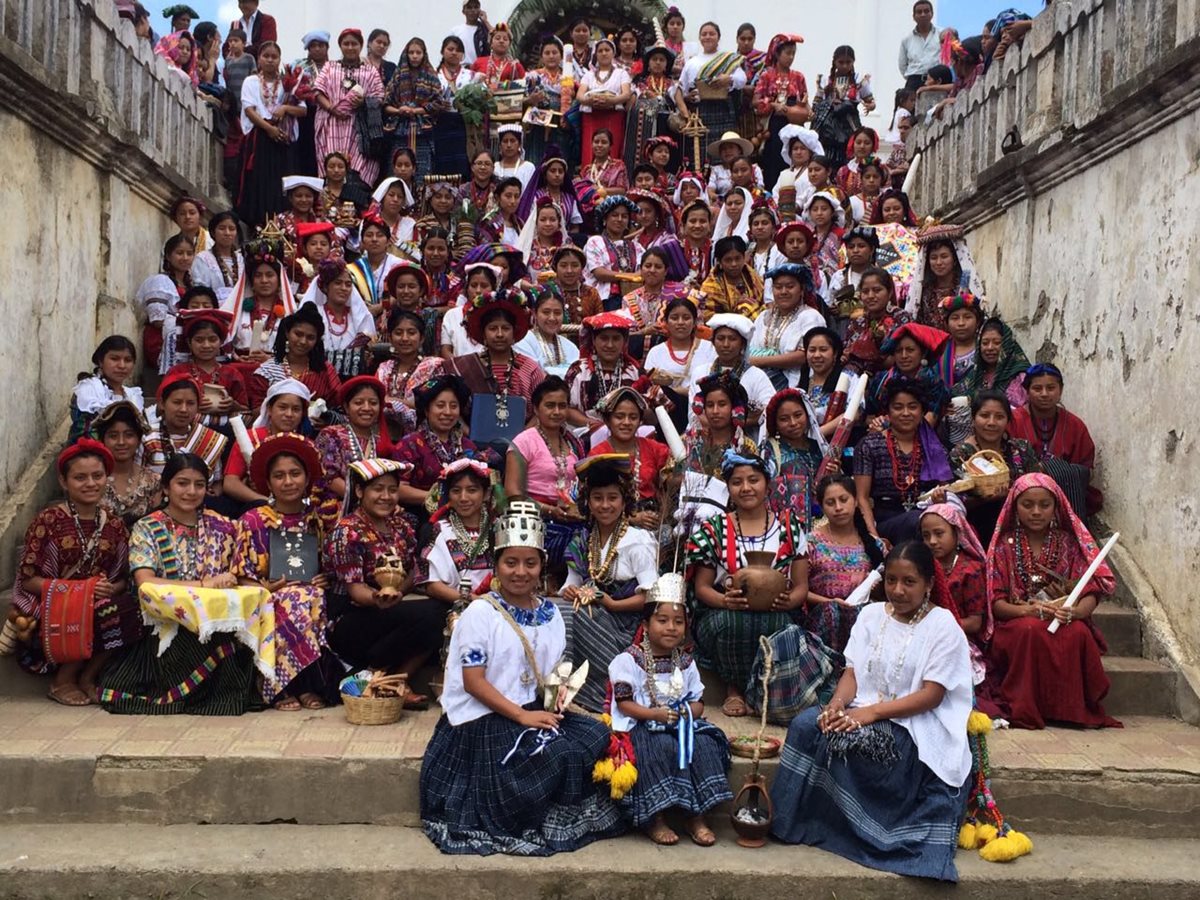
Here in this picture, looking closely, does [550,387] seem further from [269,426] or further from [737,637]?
[737,637]

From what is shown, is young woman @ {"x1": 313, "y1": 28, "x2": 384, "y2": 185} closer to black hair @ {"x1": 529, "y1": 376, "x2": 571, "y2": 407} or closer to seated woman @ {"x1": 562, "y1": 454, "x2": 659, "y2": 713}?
black hair @ {"x1": 529, "y1": 376, "x2": 571, "y2": 407}

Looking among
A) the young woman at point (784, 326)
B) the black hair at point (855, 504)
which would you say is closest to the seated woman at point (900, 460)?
the black hair at point (855, 504)

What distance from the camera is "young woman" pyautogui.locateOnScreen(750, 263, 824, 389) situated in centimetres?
792

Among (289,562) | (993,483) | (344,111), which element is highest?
(344,111)

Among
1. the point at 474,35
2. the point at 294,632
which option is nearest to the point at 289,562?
the point at 294,632

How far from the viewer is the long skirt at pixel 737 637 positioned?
5.41 m

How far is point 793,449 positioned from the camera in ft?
21.8

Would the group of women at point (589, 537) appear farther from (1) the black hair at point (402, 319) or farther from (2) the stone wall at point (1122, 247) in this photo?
(2) the stone wall at point (1122, 247)

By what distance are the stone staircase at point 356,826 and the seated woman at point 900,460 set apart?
1630 millimetres

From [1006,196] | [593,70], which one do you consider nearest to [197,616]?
[1006,196]

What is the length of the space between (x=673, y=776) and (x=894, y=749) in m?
0.86

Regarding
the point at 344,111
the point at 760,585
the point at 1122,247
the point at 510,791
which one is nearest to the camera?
the point at 510,791

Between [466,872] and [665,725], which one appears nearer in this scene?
[466,872]

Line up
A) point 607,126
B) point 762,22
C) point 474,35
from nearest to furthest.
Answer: point 607,126 < point 474,35 < point 762,22
